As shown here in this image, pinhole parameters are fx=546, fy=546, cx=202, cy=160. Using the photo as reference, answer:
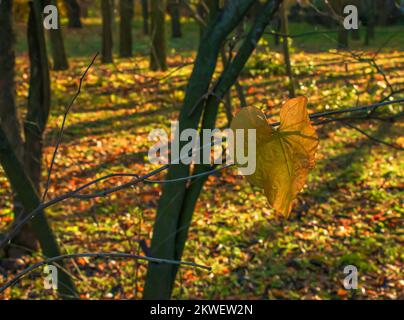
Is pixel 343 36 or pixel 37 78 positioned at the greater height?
pixel 343 36

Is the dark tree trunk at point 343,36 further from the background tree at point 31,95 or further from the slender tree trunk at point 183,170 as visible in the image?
the background tree at point 31,95

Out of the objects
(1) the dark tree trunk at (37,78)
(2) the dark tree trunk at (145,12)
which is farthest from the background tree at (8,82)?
(2) the dark tree trunk at (145,12)

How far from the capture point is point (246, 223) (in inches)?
255

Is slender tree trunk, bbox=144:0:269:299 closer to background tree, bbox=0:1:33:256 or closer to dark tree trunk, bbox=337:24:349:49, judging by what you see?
dark tree trunk, bbox=337:24:349:49

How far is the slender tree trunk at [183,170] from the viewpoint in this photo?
366cm

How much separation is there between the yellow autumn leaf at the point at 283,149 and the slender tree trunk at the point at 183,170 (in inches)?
112

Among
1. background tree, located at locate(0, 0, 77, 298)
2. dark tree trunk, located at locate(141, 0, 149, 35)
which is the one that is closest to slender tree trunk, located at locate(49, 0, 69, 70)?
dark tree trunk, located at locate(141, 0, 149, 35)

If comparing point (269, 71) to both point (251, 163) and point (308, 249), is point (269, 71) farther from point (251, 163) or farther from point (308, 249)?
point (251, 163)

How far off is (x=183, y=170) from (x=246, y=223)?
9.23ft

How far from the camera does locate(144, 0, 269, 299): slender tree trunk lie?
3.66 m

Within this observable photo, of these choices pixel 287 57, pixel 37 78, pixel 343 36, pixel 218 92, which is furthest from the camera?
pixel 343 36

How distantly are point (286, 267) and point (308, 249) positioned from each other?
442 mm

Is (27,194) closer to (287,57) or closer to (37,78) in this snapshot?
(37,78)

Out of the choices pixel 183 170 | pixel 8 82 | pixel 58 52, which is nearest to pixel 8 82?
pixel 8 82
